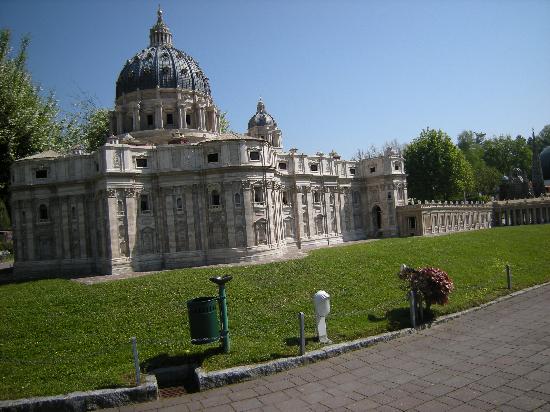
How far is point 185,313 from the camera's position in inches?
741

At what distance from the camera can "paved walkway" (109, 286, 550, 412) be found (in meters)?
9.62

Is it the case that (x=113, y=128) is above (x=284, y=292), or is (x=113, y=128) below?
above

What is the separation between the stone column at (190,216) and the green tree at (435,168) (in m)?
47.8

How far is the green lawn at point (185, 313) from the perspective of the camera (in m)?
13.0

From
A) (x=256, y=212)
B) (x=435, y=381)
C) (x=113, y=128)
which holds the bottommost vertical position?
(x=435, y=381)

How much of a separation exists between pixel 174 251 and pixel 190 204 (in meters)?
4.43

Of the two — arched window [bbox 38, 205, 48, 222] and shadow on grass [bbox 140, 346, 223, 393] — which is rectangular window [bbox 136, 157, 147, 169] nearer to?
arched window [bbox 38, 205, 48, 222]

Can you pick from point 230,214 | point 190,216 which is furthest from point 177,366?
point 190,216

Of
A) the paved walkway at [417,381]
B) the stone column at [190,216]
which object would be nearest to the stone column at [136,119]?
the stone column at [190,216]

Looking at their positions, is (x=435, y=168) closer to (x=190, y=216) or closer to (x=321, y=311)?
(x=190, y=216)

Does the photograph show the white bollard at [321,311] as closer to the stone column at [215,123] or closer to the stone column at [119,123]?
the stone column at [215,123]

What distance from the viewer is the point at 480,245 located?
114ft

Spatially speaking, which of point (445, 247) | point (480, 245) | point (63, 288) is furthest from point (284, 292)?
point (480, 245)

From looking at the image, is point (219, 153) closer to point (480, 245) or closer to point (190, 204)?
point (190, 204)
